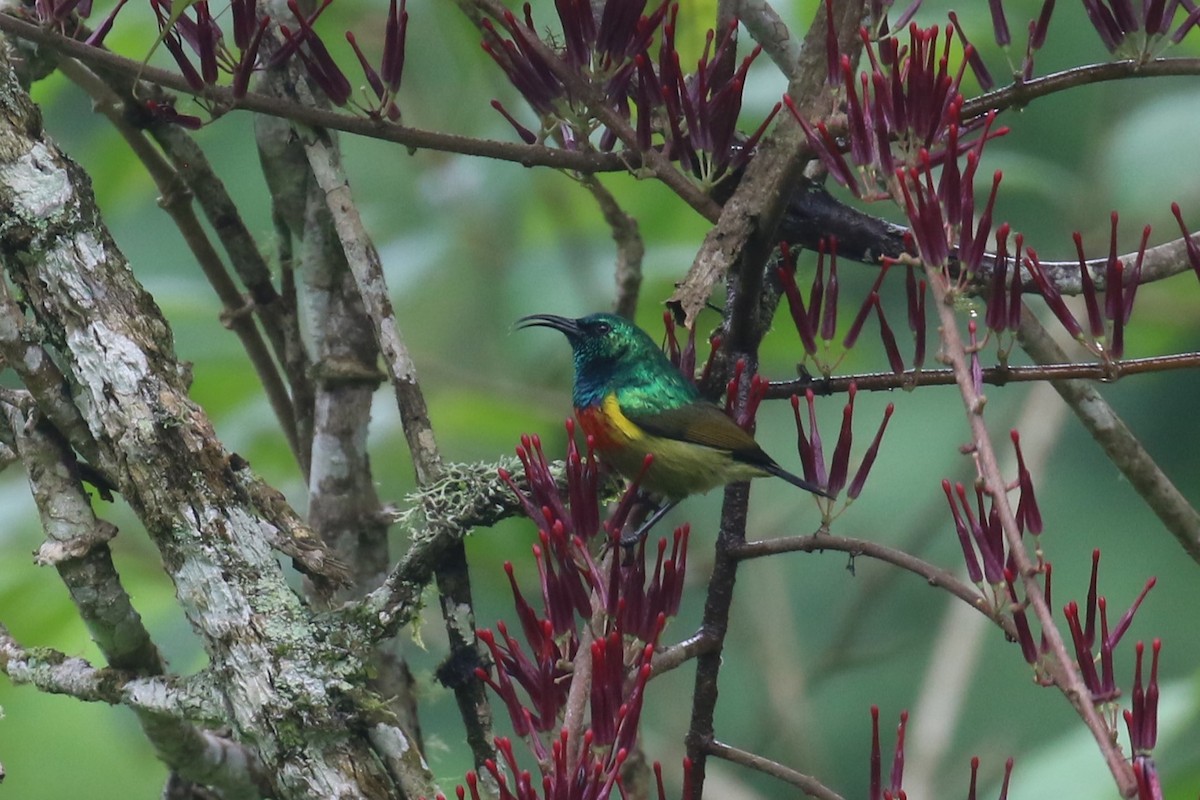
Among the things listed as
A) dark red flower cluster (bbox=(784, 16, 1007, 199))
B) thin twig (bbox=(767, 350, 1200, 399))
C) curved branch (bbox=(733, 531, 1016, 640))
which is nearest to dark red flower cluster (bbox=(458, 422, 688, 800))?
curved branch (bbox=(733, 531, 1016, 640))

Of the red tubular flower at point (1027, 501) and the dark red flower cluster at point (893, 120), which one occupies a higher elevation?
the dark red flower cluster at point (893, 120)

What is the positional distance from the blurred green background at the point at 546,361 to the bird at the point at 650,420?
50cm

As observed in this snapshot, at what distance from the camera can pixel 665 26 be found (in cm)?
175

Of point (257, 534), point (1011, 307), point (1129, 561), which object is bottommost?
point (257, 534)

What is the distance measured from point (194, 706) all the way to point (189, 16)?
0.95 meters

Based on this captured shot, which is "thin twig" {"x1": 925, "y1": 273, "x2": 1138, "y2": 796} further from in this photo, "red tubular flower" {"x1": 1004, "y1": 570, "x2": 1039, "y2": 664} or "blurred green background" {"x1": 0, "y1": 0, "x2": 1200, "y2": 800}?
"blurred green background" {"x1": 0, "y1": 0, "x2": 1200, "y2": 800}

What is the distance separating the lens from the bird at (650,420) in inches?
77.6

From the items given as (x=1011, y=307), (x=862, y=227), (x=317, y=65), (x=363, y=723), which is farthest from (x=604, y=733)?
(x=317, y=65)

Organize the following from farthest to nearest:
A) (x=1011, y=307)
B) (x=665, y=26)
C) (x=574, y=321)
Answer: (x=574, y=321) < (x=665, y=26) < (x=1011, y=307)

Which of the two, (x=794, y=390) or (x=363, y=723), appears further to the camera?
(x=794, y=390)

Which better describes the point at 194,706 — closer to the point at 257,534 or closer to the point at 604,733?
the point at 257,534

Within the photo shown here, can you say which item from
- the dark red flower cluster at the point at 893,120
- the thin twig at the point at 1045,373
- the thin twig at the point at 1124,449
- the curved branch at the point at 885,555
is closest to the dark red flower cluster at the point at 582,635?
the curved branch at the point at 885,555

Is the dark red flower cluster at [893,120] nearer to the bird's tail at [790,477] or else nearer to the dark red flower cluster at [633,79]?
the dark red flower cluster at [633,79]

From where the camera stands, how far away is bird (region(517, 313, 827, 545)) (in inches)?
77.6
